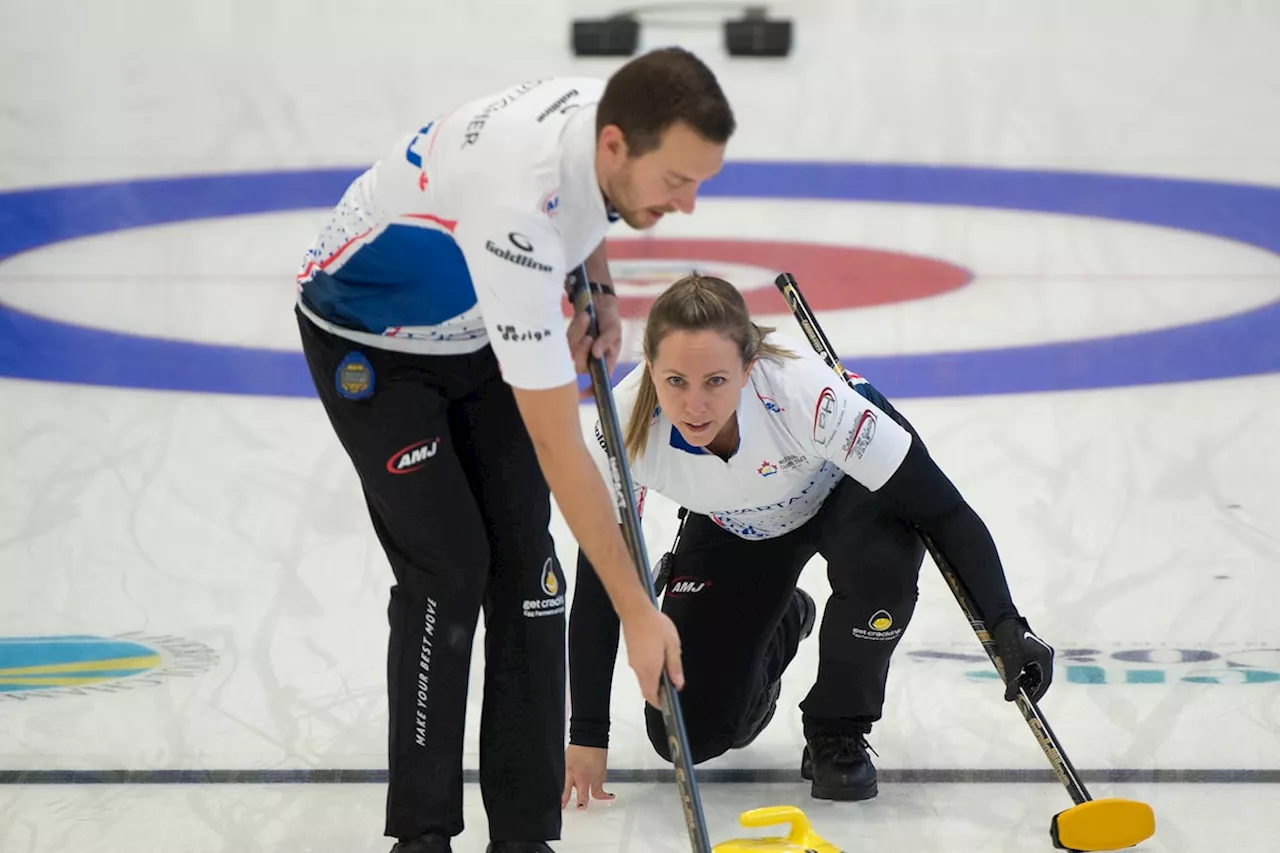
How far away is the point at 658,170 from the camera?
1908mm

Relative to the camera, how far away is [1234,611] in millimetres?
3297

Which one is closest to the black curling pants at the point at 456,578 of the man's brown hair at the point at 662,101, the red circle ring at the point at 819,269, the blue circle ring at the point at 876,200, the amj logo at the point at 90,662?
the man's brown hair at the point at 662,101

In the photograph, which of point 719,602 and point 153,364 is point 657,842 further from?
point 153,364

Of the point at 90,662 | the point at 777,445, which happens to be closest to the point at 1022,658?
the point at 777,445

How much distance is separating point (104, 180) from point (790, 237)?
2.81m

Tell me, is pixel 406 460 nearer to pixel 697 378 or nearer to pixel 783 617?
pixel 697 378

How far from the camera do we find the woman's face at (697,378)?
250cm

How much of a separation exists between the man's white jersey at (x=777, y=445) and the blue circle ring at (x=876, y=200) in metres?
1.74

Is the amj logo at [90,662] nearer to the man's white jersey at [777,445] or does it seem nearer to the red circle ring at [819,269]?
the man's white jersey at [777,445]

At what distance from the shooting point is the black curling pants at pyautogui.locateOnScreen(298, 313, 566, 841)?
2270mm

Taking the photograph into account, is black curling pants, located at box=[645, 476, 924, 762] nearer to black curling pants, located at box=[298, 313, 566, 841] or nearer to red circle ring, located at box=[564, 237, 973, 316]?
black curling pants, located at box=[298, 313, 566, 841]

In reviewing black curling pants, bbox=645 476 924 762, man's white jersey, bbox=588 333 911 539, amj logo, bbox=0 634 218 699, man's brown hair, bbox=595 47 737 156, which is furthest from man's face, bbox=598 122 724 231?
amj logo, bbox=0 634 218 699

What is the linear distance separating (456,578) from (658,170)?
70cm

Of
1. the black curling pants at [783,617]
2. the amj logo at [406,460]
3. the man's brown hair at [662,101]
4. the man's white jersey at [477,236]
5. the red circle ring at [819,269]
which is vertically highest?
the man's brown hair at [662,101]
